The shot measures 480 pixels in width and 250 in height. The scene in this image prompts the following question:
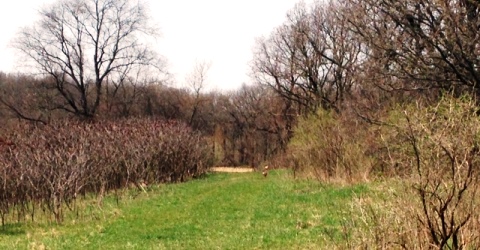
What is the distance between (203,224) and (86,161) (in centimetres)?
665

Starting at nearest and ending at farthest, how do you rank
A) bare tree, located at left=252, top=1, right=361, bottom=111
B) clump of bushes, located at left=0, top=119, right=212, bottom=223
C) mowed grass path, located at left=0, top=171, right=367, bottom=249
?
mowed grass path, located at left=0, top=171, right=367, bottom=249 < clump of bushes, located at left=0, top=119, right=212, bottom=223 < bare tree, located at left=252, top=1, right=361, bottom=111

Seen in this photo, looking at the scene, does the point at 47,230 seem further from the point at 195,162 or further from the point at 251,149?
the point at 251,149

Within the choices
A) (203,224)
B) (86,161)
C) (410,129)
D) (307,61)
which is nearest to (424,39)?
(203,224)

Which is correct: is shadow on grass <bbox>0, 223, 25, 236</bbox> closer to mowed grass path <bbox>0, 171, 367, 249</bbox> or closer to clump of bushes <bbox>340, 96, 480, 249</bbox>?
mowed grass path <bbox>0, 171, 367, 249</bbox>

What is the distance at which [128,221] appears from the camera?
14008mm

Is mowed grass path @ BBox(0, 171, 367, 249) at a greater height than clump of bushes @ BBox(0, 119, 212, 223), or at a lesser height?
lesser

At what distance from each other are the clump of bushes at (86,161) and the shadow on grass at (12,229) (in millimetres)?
709

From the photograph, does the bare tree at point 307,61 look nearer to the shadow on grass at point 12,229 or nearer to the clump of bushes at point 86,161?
the clump of bushes at point 86,161

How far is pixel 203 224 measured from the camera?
12.9 metres

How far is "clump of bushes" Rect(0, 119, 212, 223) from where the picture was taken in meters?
15.5

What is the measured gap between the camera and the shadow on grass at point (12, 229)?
43.0 ft

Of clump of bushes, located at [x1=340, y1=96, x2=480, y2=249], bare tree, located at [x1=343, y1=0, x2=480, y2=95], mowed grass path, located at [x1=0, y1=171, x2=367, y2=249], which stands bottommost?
mowed grass path, located at [x1=0, y1=171, x2=367, y2=249]

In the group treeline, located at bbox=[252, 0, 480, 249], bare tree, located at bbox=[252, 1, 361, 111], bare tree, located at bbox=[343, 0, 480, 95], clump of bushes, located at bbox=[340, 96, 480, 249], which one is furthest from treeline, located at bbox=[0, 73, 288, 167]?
clump of bushes, located at bbox=[340, 96, 480, 249]

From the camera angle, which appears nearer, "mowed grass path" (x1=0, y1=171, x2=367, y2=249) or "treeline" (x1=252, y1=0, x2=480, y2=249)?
"treeline" (x1=252, y1=0, x2=480, y2=249)
